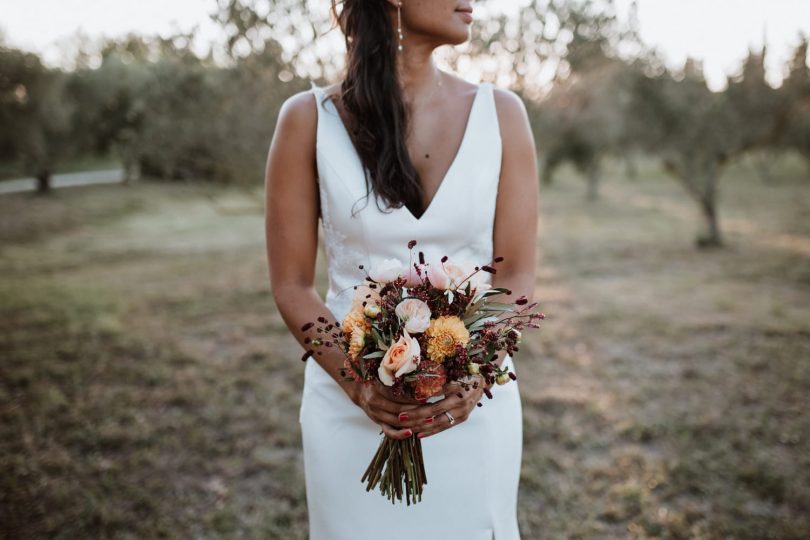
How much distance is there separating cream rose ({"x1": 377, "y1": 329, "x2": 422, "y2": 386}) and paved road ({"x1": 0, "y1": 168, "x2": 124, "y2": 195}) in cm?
2245

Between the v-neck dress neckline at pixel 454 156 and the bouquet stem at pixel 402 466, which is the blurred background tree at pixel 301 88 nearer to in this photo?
the v-neck dress neckline at pixel 454 156

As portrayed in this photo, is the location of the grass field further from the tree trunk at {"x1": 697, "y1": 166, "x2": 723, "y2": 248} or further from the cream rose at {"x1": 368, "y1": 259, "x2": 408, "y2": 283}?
the cream rose at {"x1": 368, "y1": 259, "x2": 408, "y2": 283}

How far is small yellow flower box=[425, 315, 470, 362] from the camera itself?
1460 millimetres

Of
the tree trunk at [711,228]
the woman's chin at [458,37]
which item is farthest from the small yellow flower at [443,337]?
the tree trunk at [711,228]

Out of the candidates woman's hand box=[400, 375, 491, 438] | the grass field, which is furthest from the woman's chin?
the grass field

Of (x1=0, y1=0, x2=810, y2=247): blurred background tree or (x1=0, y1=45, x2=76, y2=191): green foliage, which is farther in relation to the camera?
(x1=0, y1=45, x2=76, y2=191): green foliage

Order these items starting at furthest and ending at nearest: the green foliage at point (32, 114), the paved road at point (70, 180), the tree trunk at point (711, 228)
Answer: the paved road at point (70, 180) < the tree trunk at point (711, 228) < the green foliage at point (32, 114)

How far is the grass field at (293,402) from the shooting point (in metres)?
3.93

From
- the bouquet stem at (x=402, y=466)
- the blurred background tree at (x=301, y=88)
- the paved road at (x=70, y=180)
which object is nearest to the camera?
the bouquet stem at (x=402, y=466)

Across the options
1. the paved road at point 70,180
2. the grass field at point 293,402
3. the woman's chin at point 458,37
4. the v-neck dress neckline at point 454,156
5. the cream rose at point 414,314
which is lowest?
the grass field at point 293,402

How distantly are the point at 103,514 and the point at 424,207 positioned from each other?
329 cm

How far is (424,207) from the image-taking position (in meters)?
2.05

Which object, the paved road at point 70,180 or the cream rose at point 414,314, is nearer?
the cream rose at point 414,314

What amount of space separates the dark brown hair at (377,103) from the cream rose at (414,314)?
590mm
